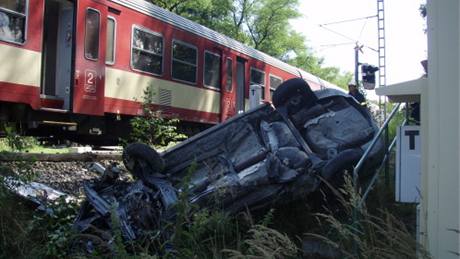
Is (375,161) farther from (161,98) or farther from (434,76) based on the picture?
(161,98)

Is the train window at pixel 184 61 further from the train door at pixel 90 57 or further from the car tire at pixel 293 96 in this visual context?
the car tire at pixel 293 96

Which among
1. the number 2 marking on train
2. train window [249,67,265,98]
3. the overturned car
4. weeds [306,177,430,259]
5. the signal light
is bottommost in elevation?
weeds [306,177,430,259]

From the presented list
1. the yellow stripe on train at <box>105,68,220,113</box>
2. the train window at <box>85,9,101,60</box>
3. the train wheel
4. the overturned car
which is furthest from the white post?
the yellow stripe on train at <box>105,68,220,113</box>

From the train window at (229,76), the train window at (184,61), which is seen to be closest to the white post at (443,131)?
the train window at (184,61)

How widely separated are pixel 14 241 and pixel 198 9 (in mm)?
31352

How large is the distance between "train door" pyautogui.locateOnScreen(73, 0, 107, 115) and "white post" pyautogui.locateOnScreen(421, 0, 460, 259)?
A: 764 centimetres

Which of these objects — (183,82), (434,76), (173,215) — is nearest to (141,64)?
(183,82)

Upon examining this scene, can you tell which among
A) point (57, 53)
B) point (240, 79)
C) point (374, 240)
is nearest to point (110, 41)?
point (57, 53)

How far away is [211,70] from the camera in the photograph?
14.4m

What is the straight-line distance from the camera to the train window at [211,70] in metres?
14.1

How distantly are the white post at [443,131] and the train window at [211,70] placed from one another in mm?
11283

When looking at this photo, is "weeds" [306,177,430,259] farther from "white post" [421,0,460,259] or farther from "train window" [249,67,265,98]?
"train window" [249,67,265,98]

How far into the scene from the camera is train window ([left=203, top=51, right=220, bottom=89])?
14.1m

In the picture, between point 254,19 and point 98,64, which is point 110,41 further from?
point 254,19
